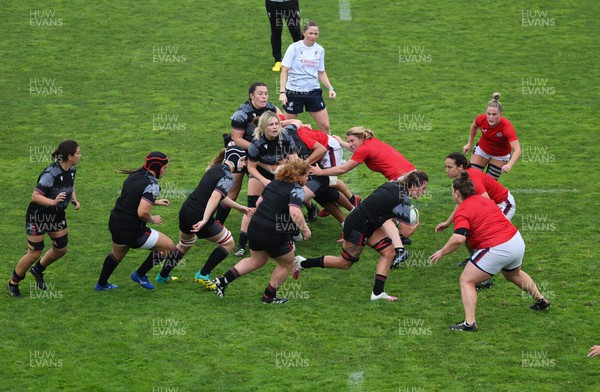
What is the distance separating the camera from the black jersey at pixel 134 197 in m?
11.9

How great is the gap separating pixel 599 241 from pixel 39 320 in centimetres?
810

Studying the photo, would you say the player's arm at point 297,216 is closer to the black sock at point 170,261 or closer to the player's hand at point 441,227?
the player's hand at point 441,227

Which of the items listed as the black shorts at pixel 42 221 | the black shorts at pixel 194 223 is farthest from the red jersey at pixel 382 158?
the black shorts at pixel 42 221

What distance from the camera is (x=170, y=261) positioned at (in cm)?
1267

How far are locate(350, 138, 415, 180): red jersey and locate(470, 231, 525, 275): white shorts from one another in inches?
92.8

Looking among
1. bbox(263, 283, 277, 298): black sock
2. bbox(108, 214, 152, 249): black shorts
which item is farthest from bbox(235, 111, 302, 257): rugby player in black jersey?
bbox(108, 214, 152, 249): black shorts

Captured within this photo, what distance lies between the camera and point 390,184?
12.1 meters

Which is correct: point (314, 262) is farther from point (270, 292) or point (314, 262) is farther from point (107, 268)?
point (107, 268)

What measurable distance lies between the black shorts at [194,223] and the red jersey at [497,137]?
469 centimetres

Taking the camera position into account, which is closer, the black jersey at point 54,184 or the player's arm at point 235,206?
the black jersey at point 54,184

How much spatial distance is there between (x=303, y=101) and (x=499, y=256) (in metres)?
6.34

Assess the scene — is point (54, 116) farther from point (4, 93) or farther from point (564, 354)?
point (564, 354)

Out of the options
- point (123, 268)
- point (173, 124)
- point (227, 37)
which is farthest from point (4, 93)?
point (123, 268)

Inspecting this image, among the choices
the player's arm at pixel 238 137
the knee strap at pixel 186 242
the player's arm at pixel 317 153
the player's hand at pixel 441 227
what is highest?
the player's arm at pixel 238 137
